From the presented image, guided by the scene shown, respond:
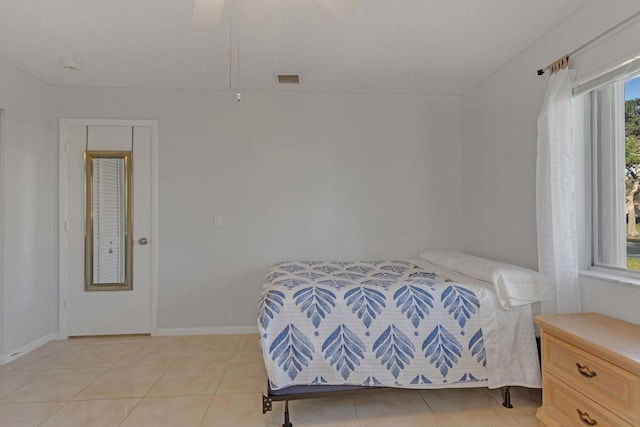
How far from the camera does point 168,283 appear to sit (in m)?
3.33

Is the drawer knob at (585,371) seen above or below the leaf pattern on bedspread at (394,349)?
above

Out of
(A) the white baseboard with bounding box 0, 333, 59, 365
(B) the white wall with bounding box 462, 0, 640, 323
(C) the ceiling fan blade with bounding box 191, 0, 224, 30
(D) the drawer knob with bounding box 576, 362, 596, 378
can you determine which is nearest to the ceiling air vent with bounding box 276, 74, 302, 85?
(C) the ceiling fan blade with bounding box 191, 0, 224, 30

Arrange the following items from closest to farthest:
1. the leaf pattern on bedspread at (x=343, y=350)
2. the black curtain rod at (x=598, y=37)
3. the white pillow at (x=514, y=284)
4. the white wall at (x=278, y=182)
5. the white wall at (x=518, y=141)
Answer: the black curtain rod at (x=598, y=37), the white wall at (x=518, y=141), the leaf pattern on bedspread at (x=343, y=350), the white pillow at (x=514, y=284), the white wall at (x=278, y=182)

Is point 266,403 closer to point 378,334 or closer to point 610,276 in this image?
point 378,334

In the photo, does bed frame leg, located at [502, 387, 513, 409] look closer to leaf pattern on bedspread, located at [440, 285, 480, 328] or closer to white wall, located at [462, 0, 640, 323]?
leaf pattern on bedspread, located at [440, 285, 480, 328]

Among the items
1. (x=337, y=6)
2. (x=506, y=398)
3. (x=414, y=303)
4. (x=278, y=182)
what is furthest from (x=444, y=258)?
(x=337, y=6)

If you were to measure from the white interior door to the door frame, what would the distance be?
1cm

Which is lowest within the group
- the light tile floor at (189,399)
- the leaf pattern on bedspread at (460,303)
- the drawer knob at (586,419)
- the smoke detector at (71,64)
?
the light tile floor at (189,399)

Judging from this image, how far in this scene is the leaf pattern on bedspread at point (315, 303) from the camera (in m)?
1.98

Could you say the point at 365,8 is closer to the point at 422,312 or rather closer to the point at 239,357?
the point at 422,312

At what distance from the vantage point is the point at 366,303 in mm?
2025

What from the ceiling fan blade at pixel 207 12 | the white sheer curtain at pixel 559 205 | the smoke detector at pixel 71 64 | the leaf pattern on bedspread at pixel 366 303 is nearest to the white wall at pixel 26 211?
the smoke detector at pixel 71 64

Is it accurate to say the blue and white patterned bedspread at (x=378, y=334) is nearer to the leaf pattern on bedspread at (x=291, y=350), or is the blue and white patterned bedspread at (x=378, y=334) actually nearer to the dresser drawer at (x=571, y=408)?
the leaf pattern on bedspread at (x=291, y=350)

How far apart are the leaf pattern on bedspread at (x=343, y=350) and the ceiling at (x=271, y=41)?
6.51 ft
